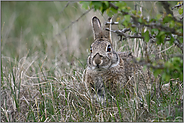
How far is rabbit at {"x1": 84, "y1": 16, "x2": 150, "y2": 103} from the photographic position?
13.8 feet

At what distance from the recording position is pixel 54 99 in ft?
14.6

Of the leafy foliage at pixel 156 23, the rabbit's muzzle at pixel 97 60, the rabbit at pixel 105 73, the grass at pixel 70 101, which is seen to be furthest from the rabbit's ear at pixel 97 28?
the leafy foliage at pixel 156 23

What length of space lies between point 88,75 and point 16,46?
19.3 ft

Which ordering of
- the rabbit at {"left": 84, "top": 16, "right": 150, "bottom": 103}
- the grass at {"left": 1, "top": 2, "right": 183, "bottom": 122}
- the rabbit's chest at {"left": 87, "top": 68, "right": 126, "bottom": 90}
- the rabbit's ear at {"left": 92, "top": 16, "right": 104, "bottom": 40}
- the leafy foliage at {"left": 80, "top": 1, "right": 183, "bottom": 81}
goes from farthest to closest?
the rabbit's ear at {"left": 92, "top": 16, "right": 104, "bottom": 40} < the rabbit's chest at {"left": 87, "top": 68, "right": 126, "bottom": 90} < the rabbit at {"left": 84, "top": 16, "right": 150, "bottom": 103} < the grass at {"left": 1, "top": 2, "right": 183, "bottom": 122} < the leafy foliage at {"left": 80, "top": 1, "right": 183, "bottom": 81}

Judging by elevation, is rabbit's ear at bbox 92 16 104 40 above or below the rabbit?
above

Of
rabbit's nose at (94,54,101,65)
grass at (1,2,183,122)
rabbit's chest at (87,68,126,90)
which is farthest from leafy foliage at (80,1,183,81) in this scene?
rabbit's chest at (87,68,126,90)

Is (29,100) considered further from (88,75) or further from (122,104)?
(122,104)

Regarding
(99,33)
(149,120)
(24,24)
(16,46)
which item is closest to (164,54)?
(99,33)

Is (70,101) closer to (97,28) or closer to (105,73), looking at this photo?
(105,73)

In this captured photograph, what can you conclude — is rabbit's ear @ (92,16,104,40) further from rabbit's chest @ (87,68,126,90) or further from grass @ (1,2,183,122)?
rabbit's chest @ (87,68,126,90)

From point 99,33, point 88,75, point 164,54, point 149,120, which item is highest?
point 99,33

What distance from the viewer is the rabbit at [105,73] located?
13.8ft

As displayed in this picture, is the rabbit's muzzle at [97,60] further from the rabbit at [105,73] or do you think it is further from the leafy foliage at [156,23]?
the leafy foliage at [156,23]

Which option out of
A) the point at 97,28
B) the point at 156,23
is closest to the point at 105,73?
the point at 97,28
